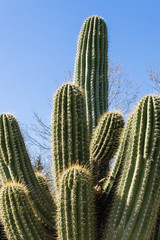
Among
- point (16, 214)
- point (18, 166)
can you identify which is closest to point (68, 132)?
point (18, 166)

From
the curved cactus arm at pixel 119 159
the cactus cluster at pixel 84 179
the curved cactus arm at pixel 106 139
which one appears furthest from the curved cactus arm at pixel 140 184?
the curved cactus arm at pixel 106 139

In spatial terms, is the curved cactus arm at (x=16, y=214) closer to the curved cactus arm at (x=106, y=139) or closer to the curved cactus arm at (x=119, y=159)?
the curved cactus arm at (x=119, y=159)

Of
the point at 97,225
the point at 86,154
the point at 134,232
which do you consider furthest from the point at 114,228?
the point at 86,154

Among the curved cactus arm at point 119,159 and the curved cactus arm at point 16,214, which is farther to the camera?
the curved cactus arm at point 119,159

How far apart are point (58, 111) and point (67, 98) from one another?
182mm

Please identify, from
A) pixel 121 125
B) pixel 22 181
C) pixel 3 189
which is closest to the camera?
pixel 3 189

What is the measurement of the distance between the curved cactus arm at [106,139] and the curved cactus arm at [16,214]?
1105 mm

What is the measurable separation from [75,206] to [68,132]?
869 millimetres

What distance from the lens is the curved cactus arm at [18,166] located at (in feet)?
13.2

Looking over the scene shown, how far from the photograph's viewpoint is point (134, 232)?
300 cm

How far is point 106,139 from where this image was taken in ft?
14.0

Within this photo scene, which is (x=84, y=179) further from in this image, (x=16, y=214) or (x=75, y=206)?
(x=16, y=214)

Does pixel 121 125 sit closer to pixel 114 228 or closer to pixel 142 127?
pixel 142 127

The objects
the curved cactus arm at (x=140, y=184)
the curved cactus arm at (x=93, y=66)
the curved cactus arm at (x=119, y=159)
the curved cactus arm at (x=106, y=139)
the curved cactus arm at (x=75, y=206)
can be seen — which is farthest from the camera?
the curved cactus arm at (x=93, y=66)
